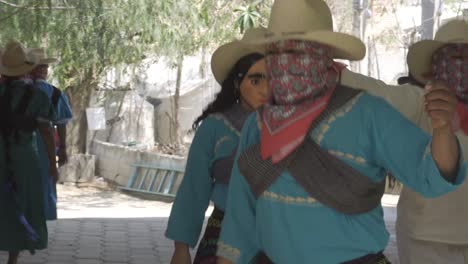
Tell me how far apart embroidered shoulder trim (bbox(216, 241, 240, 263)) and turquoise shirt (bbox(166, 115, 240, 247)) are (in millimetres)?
1320

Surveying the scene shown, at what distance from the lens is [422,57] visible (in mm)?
5812

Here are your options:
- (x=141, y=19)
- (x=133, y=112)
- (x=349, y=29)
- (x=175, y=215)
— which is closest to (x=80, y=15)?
(x=141, y=19)

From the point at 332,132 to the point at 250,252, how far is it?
587 millimetres

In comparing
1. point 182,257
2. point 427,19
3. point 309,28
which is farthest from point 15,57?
point 427,19

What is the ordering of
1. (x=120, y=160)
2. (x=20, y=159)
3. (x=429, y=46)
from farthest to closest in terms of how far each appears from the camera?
1. (x=120, y=160)
2. (x=20, y=159)
3. (x=429, y=46)

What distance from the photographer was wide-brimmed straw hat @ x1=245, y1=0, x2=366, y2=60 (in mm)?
4023

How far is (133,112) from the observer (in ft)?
87.9

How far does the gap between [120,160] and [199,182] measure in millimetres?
18183

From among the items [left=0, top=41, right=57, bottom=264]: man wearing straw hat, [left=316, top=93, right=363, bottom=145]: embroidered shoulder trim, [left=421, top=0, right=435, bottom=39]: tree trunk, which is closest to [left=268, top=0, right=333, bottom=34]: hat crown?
[left=316, top=93, right=363, bottom=145]: embroidered shoulder trim

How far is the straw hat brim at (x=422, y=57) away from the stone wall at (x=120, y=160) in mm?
16284

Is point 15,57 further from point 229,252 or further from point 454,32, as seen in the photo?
point 229,252

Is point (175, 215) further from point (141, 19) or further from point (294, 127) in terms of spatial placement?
point (141, 19)

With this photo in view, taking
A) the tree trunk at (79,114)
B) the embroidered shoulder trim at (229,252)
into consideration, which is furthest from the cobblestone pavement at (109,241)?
the tree trunk at (79,114)

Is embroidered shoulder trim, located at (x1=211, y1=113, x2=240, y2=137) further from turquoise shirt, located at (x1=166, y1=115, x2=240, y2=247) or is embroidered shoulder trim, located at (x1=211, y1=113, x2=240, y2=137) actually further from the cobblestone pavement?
the cobblestone pavement
